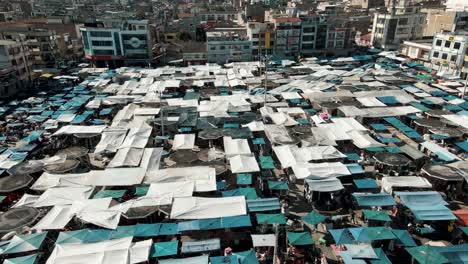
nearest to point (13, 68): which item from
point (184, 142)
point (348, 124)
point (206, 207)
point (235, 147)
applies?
point (184, 142)

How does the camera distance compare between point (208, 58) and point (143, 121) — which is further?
point (208, 58)

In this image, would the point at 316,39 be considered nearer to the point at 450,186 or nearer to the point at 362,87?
the point at 362,87

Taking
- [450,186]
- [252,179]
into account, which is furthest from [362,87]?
[252,179]

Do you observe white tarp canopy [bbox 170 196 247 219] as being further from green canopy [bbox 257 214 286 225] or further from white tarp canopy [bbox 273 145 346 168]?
white tarp canopy [bbox 273 145 346 168]

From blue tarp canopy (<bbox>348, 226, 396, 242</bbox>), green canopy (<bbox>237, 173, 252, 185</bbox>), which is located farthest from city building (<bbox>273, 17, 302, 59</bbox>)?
blue tarp canopy (<bbox>348, 226, 396, 242</bbox>)

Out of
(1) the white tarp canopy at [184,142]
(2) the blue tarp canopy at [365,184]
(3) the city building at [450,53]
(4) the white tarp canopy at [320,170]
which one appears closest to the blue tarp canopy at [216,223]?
(4) the white tarp canopy at [320,170]

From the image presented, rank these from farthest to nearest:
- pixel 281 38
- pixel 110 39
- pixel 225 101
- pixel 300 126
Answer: pixel 281 38, pixel 110 39, pixel 225 101, pixel 300 126
